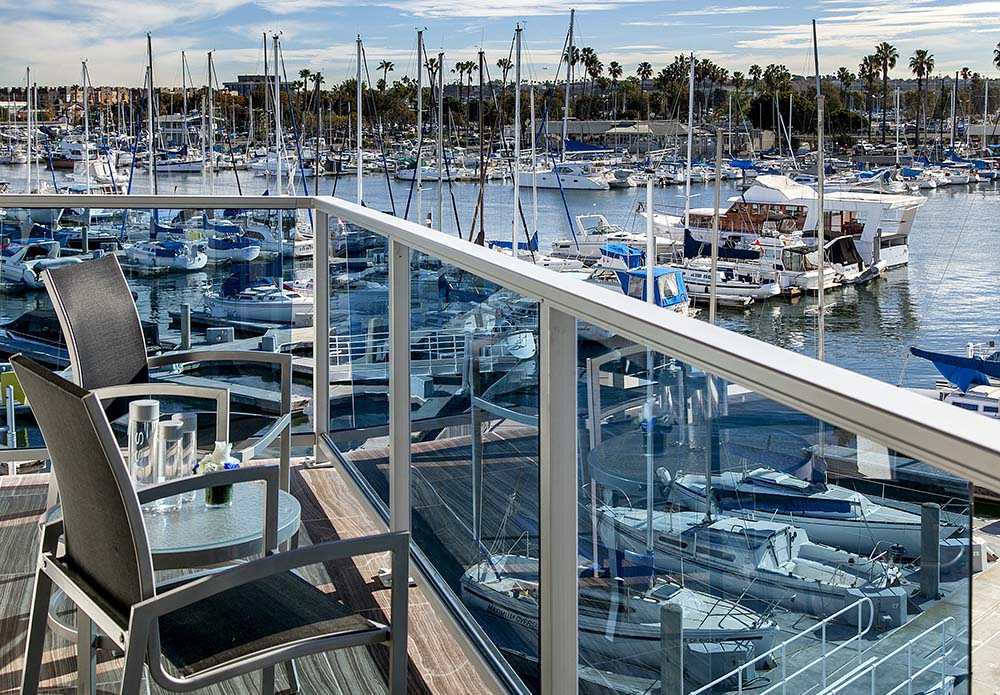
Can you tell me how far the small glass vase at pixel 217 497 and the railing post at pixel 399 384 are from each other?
67 centimetres

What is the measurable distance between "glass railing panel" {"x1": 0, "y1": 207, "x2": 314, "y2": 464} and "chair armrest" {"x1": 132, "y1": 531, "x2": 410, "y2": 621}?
2.24m

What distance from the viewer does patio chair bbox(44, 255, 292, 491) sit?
9.47 feet

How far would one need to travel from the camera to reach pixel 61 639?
9.05ft

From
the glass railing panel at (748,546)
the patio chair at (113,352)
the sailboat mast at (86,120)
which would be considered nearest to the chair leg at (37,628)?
the patio chair at (113,352)

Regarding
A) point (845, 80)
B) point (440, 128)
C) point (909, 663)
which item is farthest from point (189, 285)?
point (845, 80)

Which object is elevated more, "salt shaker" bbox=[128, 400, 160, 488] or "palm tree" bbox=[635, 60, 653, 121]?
"palm tree" bbox=[635, 60, 653, 121]

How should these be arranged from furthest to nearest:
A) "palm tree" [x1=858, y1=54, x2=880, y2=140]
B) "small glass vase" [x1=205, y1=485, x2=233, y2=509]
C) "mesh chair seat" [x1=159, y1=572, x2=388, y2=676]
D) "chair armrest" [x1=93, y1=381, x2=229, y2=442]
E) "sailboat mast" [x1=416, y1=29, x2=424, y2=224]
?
"palm tree" [x1=858, y1=54, x2=880, y2=140], "sailboat mast" [x1=416, y1=29, x2=424, y2=224], "chair armrest" [x1=93, y1=381, x2=229, y2=442], "small glass vase" [x1=205, y1=485, x2=233, y2=509], "mesh chair seat" [x1=159, y1=572, x2=388, y2=676]

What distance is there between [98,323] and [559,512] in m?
1.70

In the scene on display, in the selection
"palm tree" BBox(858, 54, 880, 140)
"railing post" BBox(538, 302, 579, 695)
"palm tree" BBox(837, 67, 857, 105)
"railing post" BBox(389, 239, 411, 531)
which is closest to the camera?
"railing post" BBox(538, 302, 579, 695)

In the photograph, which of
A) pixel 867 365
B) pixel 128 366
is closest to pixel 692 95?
pixel 867 365

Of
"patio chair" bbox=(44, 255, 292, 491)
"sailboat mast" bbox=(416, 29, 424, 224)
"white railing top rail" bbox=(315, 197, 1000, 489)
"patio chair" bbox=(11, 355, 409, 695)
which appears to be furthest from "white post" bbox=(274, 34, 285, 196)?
"white railing top rail" bbox=(315, 197, 1000, 489)

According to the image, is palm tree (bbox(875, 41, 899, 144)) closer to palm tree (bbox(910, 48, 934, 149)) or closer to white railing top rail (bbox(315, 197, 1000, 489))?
palm tree (bbox(910, 48, 934, 149))

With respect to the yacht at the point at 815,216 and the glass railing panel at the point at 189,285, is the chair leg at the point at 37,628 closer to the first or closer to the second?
the glass railing panel at the point at 189,285

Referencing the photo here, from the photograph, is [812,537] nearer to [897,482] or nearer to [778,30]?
[897,482]
